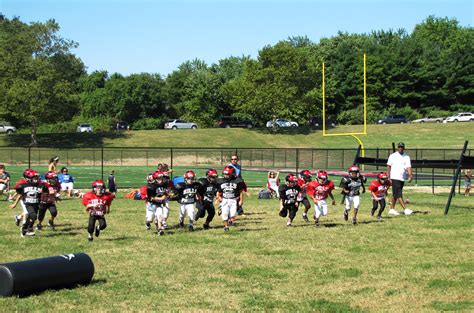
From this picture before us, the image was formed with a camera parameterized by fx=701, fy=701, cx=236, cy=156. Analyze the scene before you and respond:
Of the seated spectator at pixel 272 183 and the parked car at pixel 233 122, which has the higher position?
the parked car at pixel 233 122

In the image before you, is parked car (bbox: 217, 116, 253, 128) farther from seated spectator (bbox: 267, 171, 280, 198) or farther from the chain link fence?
seated spectator (bbox: 267, 171, 280, 198)

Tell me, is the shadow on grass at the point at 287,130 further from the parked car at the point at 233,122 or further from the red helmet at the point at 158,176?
the red helmet at the point at 158,176

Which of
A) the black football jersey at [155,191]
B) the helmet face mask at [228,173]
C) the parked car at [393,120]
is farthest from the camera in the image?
the parked car at [393,120]

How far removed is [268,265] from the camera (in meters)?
13.7

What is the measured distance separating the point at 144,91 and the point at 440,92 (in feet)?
143

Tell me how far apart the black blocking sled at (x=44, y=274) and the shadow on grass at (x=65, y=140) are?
2362 inches

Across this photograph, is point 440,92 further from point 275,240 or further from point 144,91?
point 275,240

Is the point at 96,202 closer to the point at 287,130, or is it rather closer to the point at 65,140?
Answer: the point at 65,140

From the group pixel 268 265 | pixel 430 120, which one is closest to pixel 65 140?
pixel 430 120

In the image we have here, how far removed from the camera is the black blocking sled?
417 inches

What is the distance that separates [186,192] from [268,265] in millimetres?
5947

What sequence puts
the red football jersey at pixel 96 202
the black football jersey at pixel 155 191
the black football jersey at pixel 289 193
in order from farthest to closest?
the black football jersey at pixel 289 193 → the black football jersey at pixel 155 191 → the red football jersey at pixel 96 202

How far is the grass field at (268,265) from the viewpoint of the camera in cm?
1057

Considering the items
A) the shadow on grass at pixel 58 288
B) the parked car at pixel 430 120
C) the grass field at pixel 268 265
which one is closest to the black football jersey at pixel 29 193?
the grass field at pixel 268 265
